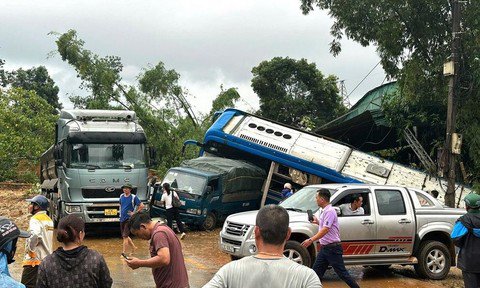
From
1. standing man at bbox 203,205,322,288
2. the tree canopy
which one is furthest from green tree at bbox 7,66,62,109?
standing man at bbox 203,205,322,288

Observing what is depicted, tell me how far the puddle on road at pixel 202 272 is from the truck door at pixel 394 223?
0.62 m

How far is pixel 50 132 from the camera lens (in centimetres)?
3175

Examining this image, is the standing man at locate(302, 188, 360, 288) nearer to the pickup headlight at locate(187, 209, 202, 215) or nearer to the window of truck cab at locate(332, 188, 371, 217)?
the window of truck cab at locate(332, 188, 371, 217)

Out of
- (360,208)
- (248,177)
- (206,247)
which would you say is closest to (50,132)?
(248,177)

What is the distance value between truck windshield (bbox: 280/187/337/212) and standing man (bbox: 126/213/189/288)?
6155mm

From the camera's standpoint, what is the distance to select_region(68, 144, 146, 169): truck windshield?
1705 cm

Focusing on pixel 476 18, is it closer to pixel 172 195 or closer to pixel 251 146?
pixel 251 146

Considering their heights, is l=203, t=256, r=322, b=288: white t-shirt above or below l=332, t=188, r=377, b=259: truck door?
above

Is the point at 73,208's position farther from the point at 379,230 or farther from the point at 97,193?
the point at 379,230

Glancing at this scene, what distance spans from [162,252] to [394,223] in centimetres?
707

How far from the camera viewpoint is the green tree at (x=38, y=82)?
60.3 m

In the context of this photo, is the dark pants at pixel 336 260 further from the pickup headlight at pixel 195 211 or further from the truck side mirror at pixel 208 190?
the truck side mirror at pixel 208 190

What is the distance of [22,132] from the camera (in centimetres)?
3133

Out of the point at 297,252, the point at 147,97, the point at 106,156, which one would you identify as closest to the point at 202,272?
the point at 297,252
